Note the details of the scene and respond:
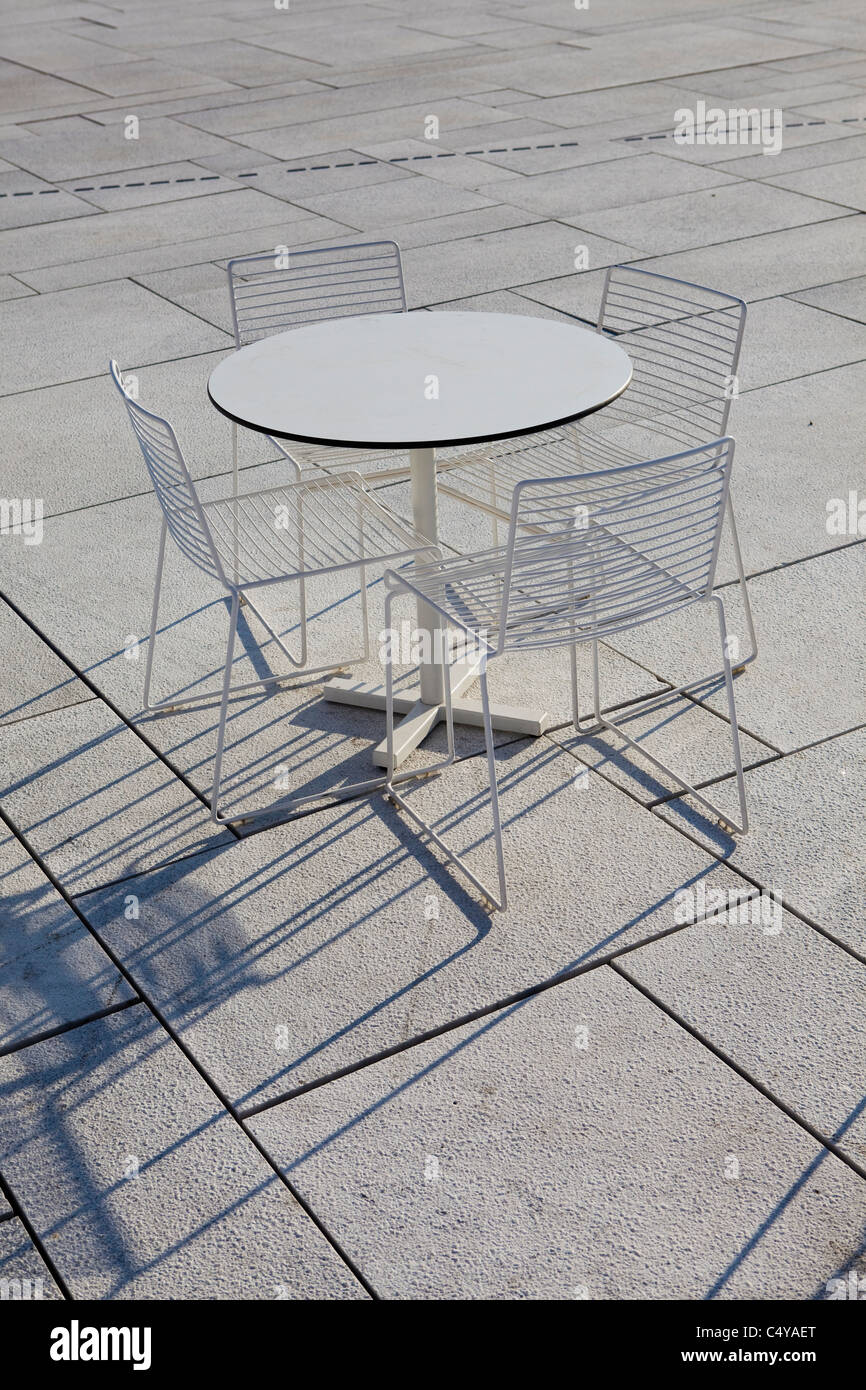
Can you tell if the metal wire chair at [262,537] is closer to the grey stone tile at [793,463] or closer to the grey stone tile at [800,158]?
the grey stone tile at [793,463]

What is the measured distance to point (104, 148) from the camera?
500 inches

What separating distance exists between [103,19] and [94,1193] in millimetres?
21423

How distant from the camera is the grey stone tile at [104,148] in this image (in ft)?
39.7

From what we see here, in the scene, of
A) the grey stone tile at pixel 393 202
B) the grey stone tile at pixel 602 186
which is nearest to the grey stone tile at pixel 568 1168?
the grey stone tile at pixel 393 202

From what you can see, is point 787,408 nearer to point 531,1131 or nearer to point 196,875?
point 196,875

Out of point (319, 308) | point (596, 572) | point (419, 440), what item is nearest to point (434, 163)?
point (319, 308)

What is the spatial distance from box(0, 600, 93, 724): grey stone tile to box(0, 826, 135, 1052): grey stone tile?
0.91 m

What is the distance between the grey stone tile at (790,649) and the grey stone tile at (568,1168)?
4.67 ft

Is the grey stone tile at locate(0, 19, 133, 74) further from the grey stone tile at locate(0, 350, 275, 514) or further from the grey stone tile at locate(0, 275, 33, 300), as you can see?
the grey stone tile at locate(0, 350, 275, 514)

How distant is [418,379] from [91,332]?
15.1 feet

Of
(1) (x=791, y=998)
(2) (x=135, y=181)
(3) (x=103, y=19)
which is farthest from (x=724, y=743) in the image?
(3) (x=103, y=19)

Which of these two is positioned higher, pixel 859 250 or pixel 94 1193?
pixel 859 250
